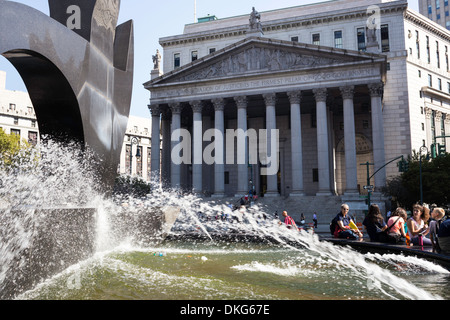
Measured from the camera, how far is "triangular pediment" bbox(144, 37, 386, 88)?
131 ft

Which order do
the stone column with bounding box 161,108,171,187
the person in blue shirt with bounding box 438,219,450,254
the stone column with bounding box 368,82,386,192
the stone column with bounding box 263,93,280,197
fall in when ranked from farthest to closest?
the stone column with bounding box 161,108,171,187 → the stone column with bounding box 263,93,280,197 → the stone column with bounding box 368,82,386,192 → the person in blue shirt with bounding box 438,219,450,254

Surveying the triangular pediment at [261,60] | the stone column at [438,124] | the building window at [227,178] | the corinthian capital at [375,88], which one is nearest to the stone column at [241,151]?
the triangular pediment at [261,60]

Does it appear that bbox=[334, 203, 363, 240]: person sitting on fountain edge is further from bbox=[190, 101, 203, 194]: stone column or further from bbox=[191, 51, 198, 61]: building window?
bbox=[191, 51, 198, 61]: building window

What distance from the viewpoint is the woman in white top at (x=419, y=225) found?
10397mm

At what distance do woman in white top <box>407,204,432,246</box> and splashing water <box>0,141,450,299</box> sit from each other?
168cm

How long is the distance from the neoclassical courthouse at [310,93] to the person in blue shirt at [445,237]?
99.5 feet

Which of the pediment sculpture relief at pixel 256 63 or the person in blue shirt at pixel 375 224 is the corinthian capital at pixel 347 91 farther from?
the person in blue shirt at pixel 375 224

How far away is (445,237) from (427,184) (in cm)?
3105

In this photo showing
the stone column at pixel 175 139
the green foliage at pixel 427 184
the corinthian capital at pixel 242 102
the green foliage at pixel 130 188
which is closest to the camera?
the green foliage at pixel 427 184

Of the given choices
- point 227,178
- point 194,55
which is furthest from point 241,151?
point 194,55

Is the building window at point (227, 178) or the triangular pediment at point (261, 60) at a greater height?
the triangular pediment at point (261, 60)

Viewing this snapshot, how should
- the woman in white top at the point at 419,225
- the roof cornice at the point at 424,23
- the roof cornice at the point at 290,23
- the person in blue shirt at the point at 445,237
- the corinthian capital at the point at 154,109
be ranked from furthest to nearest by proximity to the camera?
the roof cornice at the point at 424,23 < the roof cornice at the point at 290,23 < the corinthian capital at the point at 154,109 < the woman in white top at the point at 419,225 < the person in blue shirt at the point at 445,237

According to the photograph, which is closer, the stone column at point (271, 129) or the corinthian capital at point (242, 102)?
the stone column at point (271, 129)

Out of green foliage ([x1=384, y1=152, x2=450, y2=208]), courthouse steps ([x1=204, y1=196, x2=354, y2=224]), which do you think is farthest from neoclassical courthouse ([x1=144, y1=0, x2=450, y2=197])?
green foliage ([x1=384, y1=152, x2=450, y2=208])
